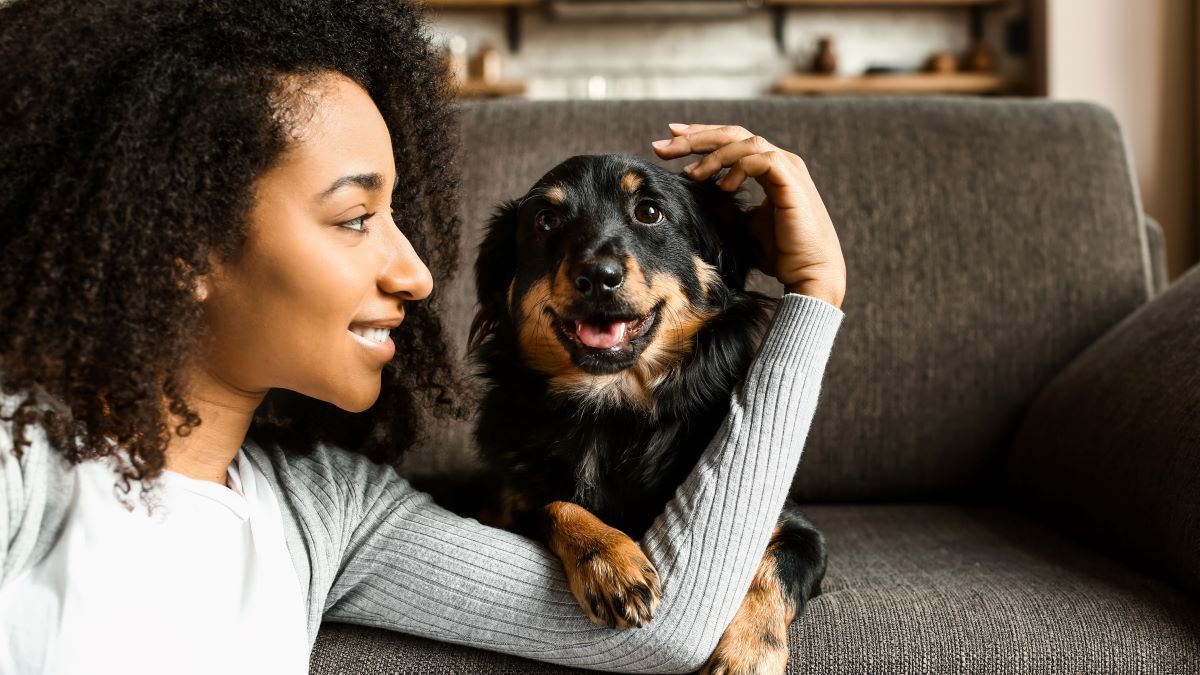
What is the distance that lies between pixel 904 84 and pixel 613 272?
13.5 ft

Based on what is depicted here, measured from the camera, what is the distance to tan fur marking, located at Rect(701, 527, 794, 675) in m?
1.13

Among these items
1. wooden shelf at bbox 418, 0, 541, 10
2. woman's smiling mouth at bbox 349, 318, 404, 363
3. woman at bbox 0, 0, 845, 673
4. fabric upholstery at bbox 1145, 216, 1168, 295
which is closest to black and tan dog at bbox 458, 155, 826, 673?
woman at bbox 0, 0, 845, 673

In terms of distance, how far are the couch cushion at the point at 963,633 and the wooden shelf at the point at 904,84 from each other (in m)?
3.95

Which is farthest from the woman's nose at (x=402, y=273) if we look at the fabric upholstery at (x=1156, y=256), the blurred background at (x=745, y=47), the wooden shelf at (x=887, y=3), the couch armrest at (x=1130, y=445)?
the wooden shelf at (x=887, y=3)

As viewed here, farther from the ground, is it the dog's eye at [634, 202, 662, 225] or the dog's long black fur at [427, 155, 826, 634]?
the dog's eye at [634, 202, 662, 225]

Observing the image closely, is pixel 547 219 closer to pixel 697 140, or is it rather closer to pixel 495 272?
pixel 495 272

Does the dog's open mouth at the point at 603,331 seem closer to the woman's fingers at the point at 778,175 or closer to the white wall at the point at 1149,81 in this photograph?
the woman's fingers at the point at 778,175

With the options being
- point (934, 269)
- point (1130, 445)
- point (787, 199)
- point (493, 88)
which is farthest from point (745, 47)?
point (787, 199)

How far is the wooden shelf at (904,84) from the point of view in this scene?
493 centimetres

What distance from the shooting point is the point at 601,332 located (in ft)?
4.46

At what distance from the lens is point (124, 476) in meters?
1.00

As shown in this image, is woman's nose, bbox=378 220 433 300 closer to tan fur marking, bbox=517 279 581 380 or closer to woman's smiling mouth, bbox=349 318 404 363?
woman's smiling mouth, bbox=349 318 404 363

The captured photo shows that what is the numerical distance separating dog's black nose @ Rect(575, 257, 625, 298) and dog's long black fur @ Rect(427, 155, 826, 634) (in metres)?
0.02

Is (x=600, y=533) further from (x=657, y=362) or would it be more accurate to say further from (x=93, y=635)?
(x=93, y=635)
